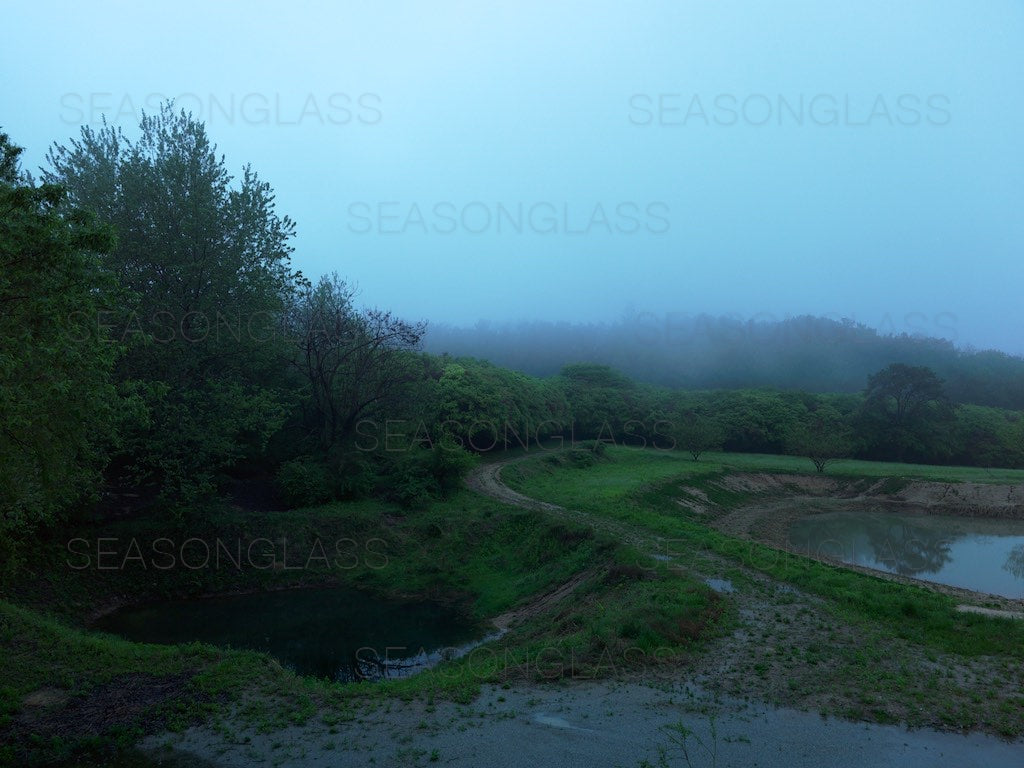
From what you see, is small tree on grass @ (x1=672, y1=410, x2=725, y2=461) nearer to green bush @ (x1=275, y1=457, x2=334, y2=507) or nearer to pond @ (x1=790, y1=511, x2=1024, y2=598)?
pond @ (x1=790, y1=511, x2=1024, y2=598)

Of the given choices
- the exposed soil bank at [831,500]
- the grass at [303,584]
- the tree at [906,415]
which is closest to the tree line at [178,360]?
the grass at [303,584]

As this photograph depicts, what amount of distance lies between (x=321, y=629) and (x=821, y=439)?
44172 millimetres

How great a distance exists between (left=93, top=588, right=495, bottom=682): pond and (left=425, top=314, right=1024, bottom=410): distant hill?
91590 mm

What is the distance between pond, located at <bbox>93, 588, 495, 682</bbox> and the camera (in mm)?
18203

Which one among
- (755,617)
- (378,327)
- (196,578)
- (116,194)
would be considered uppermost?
(116,194)

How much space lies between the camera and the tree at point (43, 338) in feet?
38.7

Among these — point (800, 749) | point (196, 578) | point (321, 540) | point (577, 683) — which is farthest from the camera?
point (321, 540)

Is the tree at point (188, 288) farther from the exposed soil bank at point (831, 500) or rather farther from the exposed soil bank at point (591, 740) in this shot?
the exposed soil bank at point (831, 500)

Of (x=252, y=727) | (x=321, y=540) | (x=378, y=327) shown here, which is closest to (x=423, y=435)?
(x=378, y=327)

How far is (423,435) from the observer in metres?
39.7

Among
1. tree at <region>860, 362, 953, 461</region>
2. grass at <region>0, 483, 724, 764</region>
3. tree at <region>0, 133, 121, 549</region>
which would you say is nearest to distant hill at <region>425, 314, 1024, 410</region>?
tree at <region>860, 362, 953, 461</region>

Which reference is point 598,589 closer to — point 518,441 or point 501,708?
point 501,708

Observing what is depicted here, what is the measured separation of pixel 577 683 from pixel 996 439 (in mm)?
65922

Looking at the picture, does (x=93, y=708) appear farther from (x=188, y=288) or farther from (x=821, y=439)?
(x=821, y=439)
